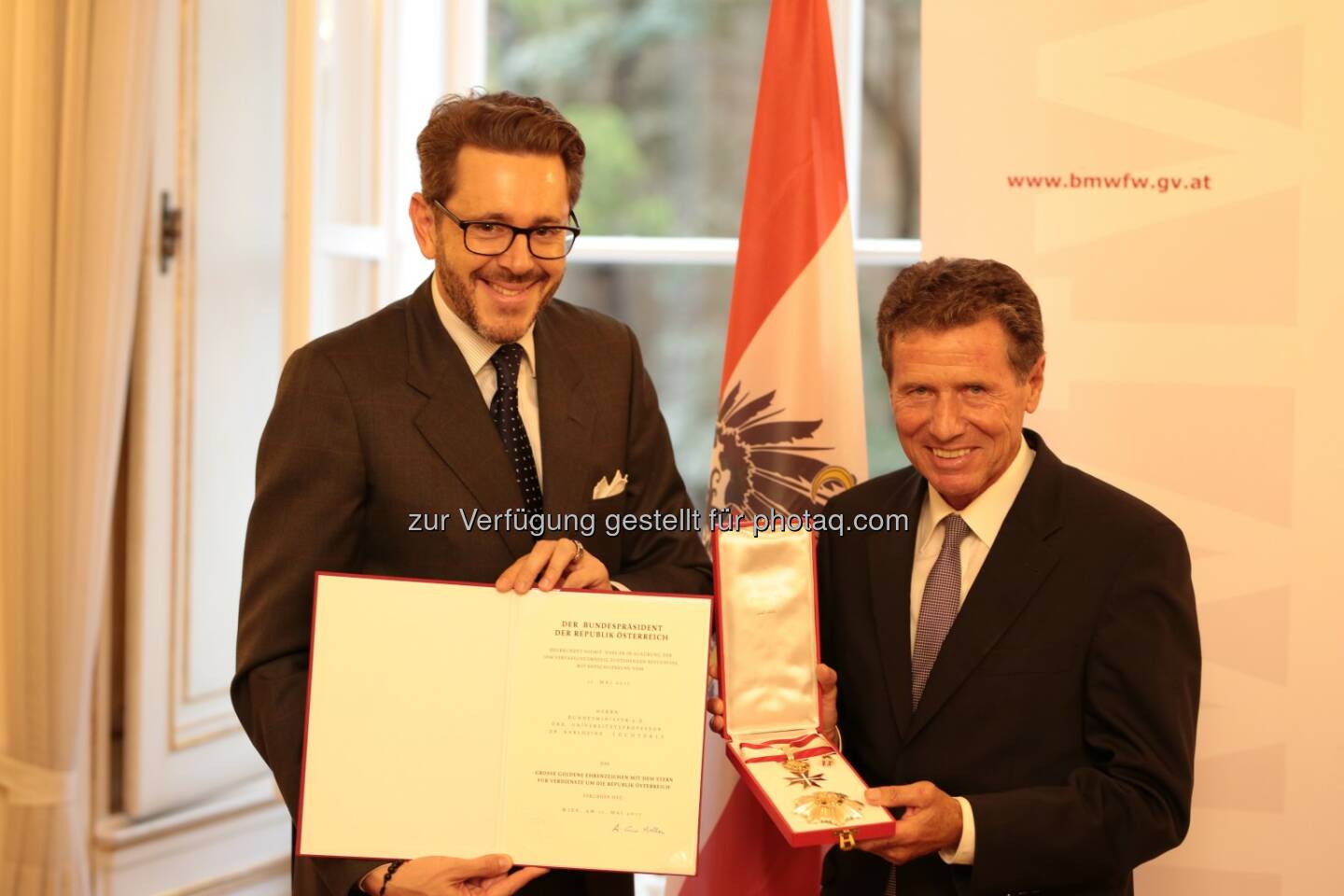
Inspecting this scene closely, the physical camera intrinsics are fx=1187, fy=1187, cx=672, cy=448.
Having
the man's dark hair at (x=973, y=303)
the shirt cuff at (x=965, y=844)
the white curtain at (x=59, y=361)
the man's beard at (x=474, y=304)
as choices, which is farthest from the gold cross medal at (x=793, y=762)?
the white curtain at (x=59, y=361)

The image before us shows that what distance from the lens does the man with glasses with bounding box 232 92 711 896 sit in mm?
1922

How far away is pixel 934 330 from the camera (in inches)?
77.8

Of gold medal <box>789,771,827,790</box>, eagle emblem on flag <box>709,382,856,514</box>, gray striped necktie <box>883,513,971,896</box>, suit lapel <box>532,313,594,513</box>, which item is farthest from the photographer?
eagle emblem on flag <box>709,382,856,514</box>

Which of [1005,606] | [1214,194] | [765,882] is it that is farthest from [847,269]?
[765,882]

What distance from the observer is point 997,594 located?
193 cm

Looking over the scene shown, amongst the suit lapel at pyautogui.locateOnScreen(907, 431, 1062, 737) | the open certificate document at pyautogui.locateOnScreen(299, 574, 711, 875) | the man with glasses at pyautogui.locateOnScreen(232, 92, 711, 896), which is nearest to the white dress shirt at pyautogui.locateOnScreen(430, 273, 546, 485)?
the man with glasses at pyautogui.locateOnScreen(232, 92, 711, 896)

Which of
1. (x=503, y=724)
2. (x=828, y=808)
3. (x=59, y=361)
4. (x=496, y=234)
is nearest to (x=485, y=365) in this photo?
(x=496, y=234)

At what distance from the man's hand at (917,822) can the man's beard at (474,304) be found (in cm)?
95

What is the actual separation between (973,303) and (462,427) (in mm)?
881

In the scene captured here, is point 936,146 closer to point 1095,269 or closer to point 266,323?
point 1095,269

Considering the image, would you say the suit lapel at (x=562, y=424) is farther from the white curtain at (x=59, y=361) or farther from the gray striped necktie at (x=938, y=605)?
the white curtain at (x=59, y=361)

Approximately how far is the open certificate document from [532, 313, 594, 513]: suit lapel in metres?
0.28
